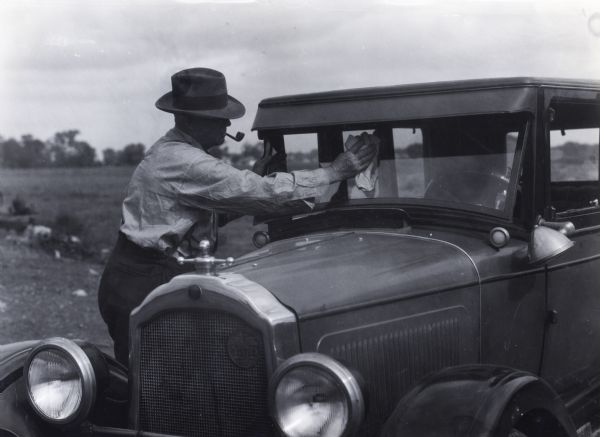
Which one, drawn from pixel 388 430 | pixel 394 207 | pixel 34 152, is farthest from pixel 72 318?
pixel 34 152

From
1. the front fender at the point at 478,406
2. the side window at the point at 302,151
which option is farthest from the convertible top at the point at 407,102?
the front fender at the point at 478,406

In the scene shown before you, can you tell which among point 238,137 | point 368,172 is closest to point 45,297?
point 238,137

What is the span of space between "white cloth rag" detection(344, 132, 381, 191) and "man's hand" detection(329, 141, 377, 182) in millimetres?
17

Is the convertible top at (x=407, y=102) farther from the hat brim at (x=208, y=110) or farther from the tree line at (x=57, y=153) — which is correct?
the tree line at (x=57, y=153)

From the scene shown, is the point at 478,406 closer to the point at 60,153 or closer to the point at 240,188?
the point at 240,188

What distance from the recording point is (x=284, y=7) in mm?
4395

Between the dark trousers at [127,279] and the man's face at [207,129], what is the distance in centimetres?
62

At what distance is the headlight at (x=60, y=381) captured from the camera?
2.78m

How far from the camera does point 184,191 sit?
3277mm

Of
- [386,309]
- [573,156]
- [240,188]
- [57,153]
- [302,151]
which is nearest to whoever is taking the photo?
[386,309]

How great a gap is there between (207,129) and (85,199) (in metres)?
13.4

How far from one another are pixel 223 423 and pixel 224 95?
164cm

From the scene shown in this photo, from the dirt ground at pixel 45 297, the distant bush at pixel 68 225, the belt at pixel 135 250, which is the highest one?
the belt at pixel 135 250

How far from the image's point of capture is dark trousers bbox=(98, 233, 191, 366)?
339 cm
